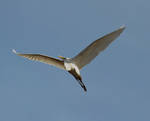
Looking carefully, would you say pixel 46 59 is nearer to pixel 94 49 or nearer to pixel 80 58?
pixel 80 58

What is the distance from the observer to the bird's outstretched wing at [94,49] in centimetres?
2467

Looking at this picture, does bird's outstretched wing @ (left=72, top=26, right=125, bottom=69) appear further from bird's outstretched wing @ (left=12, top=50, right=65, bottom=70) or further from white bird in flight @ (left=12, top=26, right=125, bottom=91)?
bird's outstretched wing @ (left=12, top=50, right=65, bottom=70)

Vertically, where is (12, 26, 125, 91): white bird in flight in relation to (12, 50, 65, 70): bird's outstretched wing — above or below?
below

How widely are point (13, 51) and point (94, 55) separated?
5779 mm

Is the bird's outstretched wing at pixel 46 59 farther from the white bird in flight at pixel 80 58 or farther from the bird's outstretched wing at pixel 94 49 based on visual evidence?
the bird's outstretched wing at pixel 94 49

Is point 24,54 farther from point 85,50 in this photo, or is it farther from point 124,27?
point 124,27

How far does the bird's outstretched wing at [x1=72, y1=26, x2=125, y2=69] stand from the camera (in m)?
24.7

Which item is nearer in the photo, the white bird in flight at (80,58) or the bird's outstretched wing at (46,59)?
the white bird in flight at (80,58)

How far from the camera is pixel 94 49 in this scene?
83.2 ft

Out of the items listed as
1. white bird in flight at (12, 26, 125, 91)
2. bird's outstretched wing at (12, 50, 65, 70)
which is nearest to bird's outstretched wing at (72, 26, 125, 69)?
white bird in flight at (12, 26, 125, 91)

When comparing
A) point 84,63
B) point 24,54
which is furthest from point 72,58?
point 24,54

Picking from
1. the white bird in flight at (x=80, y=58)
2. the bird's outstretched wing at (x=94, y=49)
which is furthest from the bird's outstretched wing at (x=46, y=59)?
the bird's outstretched wing at (x=94, y=49)

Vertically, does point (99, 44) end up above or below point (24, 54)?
below

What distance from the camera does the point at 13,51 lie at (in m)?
26.8
